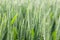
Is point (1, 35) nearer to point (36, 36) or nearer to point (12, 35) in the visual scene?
point (12, 35)

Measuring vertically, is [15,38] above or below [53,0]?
below

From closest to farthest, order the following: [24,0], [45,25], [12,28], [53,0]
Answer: [45,25] < [12,28] < [53,0] < [24,0]

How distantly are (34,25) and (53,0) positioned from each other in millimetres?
512

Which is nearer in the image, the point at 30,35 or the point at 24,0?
the point at 30,35

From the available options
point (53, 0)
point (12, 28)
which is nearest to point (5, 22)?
point (12, 28)

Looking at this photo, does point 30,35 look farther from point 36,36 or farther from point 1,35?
point 1,35

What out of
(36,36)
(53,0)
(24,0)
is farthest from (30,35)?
(24,0)

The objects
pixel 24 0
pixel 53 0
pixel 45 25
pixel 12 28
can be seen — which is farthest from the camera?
pixel 24 0

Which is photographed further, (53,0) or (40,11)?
(53,0)

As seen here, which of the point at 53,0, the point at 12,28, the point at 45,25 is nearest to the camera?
the point at 45,25

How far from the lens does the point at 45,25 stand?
712mm

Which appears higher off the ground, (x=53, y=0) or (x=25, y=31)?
(x=53, y=0)

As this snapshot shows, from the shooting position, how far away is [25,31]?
84cm

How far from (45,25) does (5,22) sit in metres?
→ 0.24
